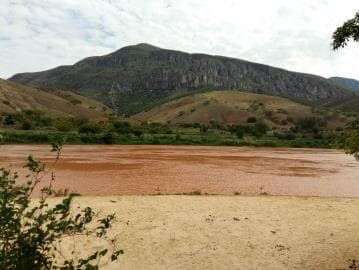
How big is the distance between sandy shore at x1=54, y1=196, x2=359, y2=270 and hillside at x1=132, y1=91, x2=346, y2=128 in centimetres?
10780

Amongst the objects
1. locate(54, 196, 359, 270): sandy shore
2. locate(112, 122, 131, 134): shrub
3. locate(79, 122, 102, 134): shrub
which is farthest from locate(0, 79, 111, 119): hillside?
locate(54, 196, 359, 270): sandy shore

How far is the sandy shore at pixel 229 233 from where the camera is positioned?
37.4 ft

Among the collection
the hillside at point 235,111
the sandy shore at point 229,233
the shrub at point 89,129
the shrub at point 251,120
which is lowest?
the sandy shore at point 229,233

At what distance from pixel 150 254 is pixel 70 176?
20319 mm

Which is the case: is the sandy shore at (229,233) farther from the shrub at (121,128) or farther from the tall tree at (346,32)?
the shrub at (121,128)

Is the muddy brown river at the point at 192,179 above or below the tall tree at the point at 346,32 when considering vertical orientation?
below

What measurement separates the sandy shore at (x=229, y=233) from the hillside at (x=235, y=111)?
107796 mm

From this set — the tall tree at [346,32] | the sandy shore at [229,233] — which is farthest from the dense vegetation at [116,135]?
the tall tree at [346,32]

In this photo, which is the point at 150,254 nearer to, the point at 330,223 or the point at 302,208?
the point at 330,223

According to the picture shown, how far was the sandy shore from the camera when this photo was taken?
37.4ft

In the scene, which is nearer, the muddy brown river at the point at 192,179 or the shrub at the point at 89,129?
the muddy brown river at the point at 192,179

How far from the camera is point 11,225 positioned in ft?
14.8

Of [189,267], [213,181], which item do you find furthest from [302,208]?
[213,181]

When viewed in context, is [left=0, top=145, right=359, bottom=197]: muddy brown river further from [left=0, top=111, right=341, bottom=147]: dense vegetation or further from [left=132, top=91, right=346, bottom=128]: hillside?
[left=132, top=91, right=346, bottom=128]: hillside
